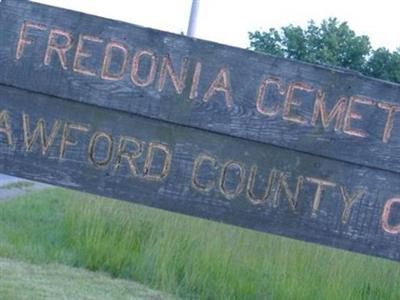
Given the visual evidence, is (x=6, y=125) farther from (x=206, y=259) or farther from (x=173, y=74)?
(x=206, y=259)

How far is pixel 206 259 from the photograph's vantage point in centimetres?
789

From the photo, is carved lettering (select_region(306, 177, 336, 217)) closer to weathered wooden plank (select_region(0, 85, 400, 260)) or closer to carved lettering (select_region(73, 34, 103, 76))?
weathered wooden plank (select_region(0, 85, 400, 260))

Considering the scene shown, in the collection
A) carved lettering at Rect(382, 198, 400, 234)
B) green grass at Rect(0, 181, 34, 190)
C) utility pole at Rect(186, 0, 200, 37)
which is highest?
utility pole at Rect(186, 0, 200, 37)

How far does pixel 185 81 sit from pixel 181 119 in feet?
0.59

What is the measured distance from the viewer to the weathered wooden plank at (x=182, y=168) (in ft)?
16.2

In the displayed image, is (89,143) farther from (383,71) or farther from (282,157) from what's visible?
(383,71)

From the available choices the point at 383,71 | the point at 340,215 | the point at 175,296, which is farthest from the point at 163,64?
the point at 383,71

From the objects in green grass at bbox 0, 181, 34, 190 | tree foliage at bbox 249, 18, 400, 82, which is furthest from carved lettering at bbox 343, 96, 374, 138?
tree foliage at bbox 249, 18, 400, 82

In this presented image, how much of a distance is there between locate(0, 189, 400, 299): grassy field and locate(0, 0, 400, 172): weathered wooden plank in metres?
2.49

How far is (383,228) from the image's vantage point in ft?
16.5

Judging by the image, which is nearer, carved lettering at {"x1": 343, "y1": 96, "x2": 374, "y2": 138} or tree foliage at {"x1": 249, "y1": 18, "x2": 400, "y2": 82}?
carved lettering at {"x1": 343, "y1": 96, "x2": 374, "y2": 138}

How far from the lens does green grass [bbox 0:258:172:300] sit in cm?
713

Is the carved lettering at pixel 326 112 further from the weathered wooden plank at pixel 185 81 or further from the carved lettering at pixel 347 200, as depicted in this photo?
the carved lettering at pixel 347 200

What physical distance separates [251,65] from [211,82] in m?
0.21
